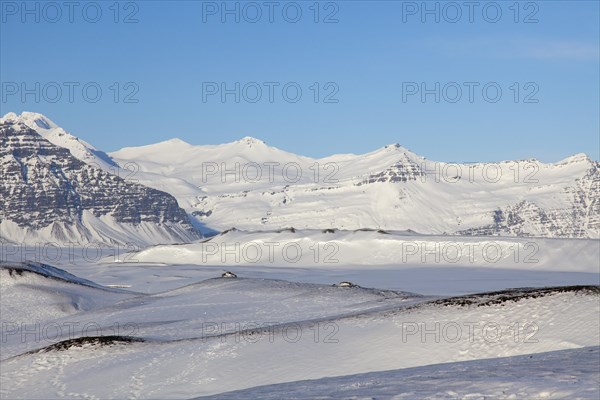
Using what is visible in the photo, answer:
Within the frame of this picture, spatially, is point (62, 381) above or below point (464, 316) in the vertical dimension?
below

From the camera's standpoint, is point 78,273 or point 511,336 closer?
point 511,336

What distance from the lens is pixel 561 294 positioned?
41.1 meters

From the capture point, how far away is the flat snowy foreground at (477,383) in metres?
21.6

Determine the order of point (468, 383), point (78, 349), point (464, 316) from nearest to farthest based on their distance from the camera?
1. point (468, 383)
2. point (464, 316)
3. point (78, 349)

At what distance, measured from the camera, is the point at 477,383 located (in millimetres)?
23438

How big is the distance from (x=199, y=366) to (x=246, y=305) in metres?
22.1

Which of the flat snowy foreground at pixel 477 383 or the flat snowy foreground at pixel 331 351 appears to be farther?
the flat snowy foreground at pixel 331 351

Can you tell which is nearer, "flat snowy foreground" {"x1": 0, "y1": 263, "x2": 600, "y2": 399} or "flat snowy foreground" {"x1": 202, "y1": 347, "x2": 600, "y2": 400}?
"flat snowy foreground" {"x1": 202, "y1": 347, "x2": 600, "y2": 400}

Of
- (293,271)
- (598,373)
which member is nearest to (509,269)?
(293,271)

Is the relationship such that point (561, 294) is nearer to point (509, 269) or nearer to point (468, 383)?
point (468, 383)

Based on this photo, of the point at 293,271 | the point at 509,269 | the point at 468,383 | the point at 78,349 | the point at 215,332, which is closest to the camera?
the point at 468,383

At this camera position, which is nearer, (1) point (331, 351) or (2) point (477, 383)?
(2) point (477, 383)

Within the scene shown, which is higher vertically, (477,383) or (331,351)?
(477,383)

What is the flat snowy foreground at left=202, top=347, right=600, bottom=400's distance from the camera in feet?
70.8
